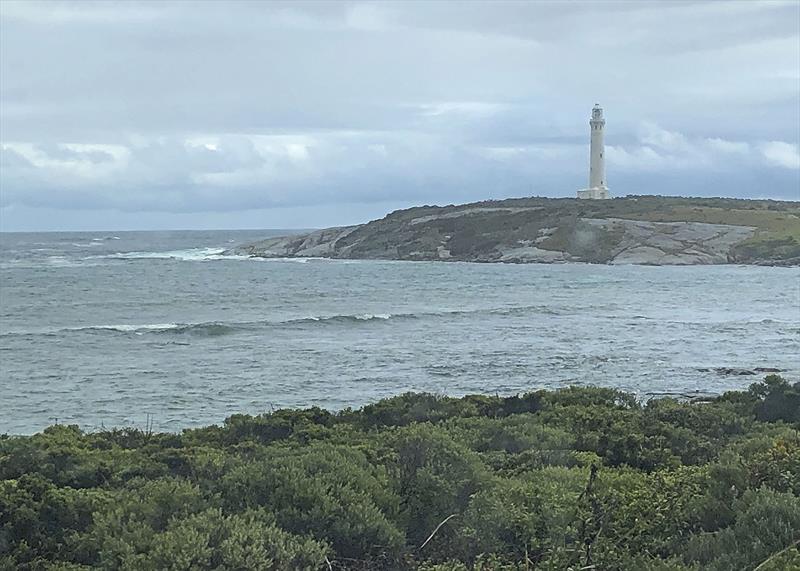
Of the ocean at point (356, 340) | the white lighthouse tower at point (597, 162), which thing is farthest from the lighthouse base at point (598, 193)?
the ocean at point (356, 340)

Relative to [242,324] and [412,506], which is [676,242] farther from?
[412,506]

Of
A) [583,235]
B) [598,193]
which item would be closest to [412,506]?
[583,235]

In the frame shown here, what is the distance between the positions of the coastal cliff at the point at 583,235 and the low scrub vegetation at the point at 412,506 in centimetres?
8202

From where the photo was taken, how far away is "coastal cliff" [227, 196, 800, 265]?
92250mm

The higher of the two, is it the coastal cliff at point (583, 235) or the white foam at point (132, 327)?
the coastal cliff at point (583, 235)

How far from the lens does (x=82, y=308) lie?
53000 mm

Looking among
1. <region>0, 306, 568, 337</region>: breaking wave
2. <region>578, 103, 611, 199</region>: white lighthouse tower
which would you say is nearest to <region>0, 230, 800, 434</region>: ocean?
<region>0, 306, 568, 337</region>: breaking wave

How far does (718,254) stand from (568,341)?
6001cm

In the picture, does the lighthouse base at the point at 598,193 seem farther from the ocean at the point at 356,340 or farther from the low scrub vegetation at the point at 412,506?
the low scrub vegetation at the point at 412,506

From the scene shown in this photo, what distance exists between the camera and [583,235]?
100 m

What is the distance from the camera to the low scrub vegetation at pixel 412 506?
641 cm

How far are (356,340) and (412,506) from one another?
29.2 m

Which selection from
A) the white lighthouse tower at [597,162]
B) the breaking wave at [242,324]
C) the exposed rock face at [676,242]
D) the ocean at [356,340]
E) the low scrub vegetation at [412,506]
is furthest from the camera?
the white lighthouse tower at [597,162]

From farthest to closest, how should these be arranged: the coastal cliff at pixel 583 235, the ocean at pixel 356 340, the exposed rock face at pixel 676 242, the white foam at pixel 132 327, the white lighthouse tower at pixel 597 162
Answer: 1. the white lighthouse tower at pixel 597 162
2. the coastal cliff at pixel 583 235
3. the exposed rock face at pixel 676 242
4. the white foam at pixel 132 327
5. the ocean at pixel 356 340
